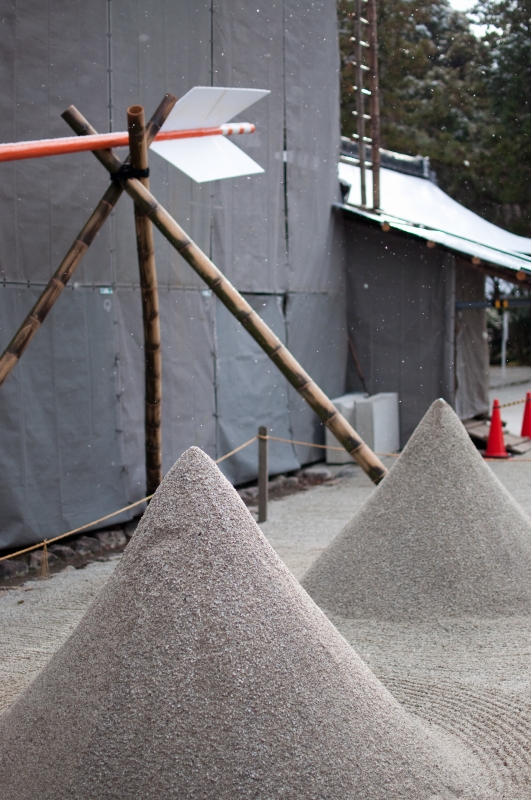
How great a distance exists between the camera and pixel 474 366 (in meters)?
10.8

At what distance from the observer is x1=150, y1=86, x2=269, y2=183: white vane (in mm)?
6086

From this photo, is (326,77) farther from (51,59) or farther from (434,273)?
(51,59)

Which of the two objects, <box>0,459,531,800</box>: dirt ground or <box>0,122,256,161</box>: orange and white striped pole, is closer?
<box>0,459,531,800</box>: dirt ground

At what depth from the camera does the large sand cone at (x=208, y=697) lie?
2496 mm

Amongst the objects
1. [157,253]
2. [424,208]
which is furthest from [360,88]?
[157,253]

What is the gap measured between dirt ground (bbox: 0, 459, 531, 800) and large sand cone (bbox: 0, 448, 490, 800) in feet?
0.71

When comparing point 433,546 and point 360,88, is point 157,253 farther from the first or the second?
point 360,88

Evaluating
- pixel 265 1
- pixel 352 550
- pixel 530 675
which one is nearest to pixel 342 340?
pixel 265 1

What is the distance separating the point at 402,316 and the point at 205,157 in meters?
4.15

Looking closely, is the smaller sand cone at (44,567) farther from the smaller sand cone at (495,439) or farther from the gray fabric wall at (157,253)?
the smaller sand cone at (495,439)

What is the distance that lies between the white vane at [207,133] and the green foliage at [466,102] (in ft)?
51.7

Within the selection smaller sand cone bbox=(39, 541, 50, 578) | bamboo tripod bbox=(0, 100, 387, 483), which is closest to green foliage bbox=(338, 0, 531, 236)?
bamboo tripod bbox=(0, 100, 387, 483)

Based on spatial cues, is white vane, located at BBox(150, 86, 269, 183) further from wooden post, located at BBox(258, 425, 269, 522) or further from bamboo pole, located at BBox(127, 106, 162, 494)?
wooden post, located at BBox(258, 425, 269, 522)

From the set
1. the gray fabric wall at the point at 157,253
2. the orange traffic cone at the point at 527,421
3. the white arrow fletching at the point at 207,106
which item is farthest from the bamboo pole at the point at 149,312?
the orange traffic cone at the point at 527,421
